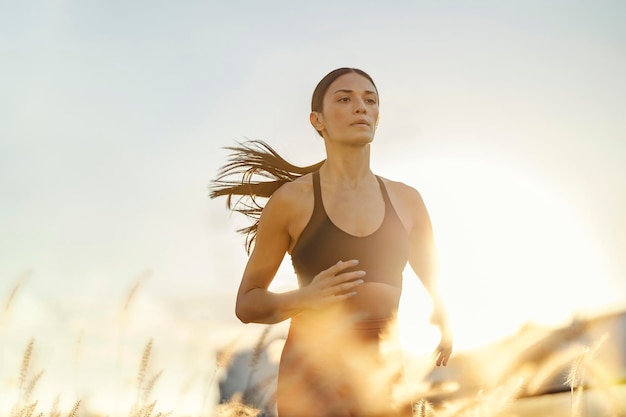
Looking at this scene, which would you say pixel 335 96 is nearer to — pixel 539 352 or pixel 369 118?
pixel 369 118

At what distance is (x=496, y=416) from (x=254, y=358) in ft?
4.92

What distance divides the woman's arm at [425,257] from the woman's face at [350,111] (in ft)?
1.92

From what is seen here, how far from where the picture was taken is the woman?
3.88 m

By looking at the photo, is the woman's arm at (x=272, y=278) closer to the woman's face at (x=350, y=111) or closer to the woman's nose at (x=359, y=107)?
the woman's face at (x=350, y=111)

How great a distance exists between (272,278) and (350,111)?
3.70 feet

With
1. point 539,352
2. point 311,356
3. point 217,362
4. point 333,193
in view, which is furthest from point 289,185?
point 539,352

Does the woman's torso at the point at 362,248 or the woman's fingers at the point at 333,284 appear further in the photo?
the woman's torso at the point at 362,248

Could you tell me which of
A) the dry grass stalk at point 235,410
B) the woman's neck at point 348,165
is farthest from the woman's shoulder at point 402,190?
the dry grass stalk at point 235,410

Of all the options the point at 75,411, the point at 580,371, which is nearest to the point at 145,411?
the point at 75,411

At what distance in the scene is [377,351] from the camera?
13.1 ft

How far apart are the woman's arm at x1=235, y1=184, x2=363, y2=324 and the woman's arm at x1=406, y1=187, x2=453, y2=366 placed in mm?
666

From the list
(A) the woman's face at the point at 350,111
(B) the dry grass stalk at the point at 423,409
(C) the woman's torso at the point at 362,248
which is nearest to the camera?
(B) the dry grass stalk at the point at 423,409

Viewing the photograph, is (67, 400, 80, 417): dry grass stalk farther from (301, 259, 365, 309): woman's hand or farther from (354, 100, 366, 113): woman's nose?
(354, 100, 366, 113): woman's nose

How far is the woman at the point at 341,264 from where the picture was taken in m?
3.88
